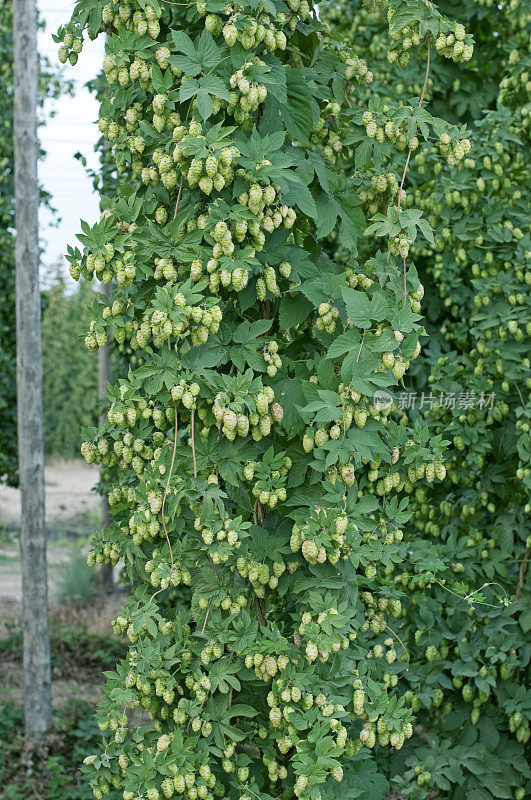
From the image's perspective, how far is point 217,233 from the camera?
200cm

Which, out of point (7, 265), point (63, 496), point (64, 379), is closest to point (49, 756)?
point (7, 265)

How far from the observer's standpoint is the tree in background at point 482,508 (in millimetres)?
3416

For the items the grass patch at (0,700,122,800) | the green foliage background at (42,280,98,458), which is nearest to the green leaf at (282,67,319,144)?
the grass patch at (0,700,122,800)

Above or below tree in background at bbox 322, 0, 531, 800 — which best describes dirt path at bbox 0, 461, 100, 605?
below

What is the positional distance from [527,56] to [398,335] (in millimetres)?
2484

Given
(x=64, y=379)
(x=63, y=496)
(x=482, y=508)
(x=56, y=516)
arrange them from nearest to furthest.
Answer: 1. (x=482, y=508)
2. (x=56, y=516)
3. (x=63, y=496)
4. (x=64, y=379)

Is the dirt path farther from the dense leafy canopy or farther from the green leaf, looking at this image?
the green leaf

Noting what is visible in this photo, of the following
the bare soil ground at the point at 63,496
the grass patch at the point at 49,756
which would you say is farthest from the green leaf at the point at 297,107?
the bare soil ground at the point at 63,496

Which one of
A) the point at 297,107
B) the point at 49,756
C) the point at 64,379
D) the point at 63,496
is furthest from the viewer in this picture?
the point at 64,379

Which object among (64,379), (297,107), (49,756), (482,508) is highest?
(297,107)

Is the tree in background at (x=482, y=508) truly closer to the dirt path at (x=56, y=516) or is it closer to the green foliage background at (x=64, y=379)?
the dirt path at (x=56, y=516)

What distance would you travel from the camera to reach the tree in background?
342 centimetres

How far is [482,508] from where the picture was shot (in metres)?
4.02

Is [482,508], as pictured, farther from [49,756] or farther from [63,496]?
[63,496]
